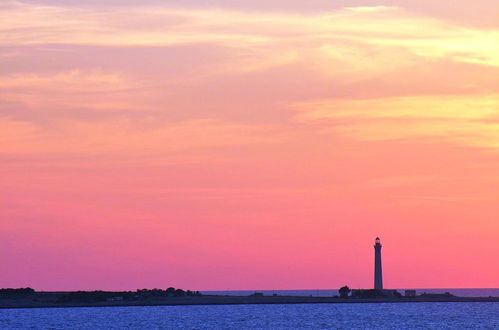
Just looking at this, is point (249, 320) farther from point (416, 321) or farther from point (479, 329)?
point (479, 329)

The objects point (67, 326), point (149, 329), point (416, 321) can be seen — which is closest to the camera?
point (149, 329)

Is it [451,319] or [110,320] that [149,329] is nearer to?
[110,320]

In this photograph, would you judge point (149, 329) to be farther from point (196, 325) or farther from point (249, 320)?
point (249, 320)

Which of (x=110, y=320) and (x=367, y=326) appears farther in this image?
(x=110, y=320)

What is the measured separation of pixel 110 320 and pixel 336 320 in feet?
113

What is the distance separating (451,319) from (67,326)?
61450 mm

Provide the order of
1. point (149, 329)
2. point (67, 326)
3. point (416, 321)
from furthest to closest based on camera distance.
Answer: point (416, 321), point (67, 326), point (149, 329)

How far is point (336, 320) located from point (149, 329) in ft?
121

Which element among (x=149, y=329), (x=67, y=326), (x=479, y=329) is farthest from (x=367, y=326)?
(x=67, y=326)

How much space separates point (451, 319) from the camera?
7032 inches

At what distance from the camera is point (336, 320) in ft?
562

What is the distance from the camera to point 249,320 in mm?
173250

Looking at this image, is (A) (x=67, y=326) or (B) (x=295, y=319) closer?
(A) (x=67, y=326)

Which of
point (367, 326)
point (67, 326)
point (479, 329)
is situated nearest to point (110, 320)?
point (67, 326)
